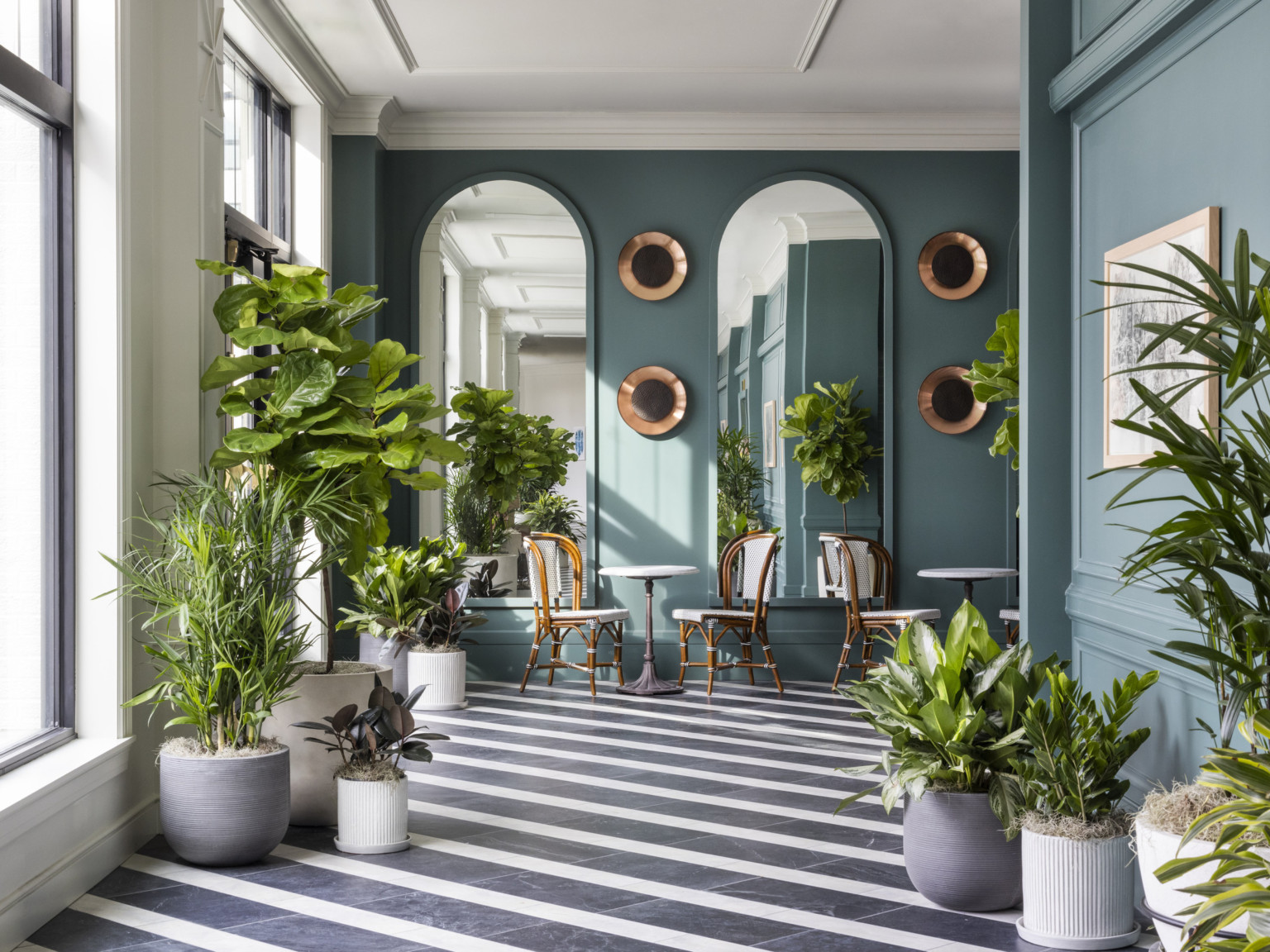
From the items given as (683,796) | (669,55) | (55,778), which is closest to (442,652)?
(683,796)

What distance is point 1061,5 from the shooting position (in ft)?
12.2

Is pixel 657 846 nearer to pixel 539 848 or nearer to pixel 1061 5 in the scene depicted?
pixel 539 848

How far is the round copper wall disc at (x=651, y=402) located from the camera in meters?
7.13

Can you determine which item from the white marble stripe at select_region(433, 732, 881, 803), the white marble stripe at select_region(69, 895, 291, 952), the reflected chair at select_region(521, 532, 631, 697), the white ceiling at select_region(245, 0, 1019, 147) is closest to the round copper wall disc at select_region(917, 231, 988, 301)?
the white ceiling at select_region(245, 0, 1019, 147)

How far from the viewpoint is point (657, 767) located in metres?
4.82

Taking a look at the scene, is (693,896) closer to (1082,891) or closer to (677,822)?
(677,822)

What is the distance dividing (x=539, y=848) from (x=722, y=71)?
450 centimetres

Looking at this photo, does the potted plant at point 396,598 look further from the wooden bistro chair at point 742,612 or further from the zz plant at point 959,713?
the zz plant at point 959,713

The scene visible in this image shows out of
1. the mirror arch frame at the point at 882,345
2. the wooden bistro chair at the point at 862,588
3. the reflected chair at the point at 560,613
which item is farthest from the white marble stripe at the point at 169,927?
the mirror arch frame at the point at 882,345

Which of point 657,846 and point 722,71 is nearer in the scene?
point 657,846

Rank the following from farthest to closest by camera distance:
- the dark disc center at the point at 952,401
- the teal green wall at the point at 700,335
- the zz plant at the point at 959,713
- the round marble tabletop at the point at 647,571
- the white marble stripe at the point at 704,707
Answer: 1. the dark disc center at the point at 952,401
2. the teal green wall at the point at 700,335
3. the round marble tabletop at the point at 647,571
4. the white marble stripe at the point at 704,707
5. the zz plant at the point at 959,713

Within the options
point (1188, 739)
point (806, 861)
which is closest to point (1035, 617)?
point (1188, 739)

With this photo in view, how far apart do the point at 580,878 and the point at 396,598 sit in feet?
9.76

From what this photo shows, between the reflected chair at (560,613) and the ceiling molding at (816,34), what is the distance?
3.06m
